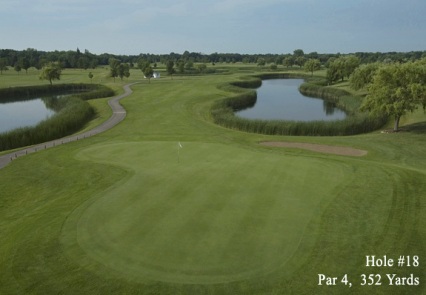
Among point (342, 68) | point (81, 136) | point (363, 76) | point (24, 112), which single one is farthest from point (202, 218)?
point (342, 68)

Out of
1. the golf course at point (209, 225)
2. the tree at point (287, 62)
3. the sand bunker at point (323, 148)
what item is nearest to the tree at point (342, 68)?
the sand bunker at point (323, 148)

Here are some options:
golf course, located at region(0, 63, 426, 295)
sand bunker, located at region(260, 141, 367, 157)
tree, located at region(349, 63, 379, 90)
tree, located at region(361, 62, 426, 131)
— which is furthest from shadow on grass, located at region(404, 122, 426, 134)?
tree, located at region(349, 63, 379, 90)

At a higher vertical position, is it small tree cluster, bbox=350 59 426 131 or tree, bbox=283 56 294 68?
tree, bbox=283 56 294 68

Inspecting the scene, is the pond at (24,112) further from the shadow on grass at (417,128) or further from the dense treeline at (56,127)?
the shadow on grass at (417,128)

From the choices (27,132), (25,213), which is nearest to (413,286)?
(25,213)

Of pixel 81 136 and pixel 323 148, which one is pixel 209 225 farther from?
pixel 81 136

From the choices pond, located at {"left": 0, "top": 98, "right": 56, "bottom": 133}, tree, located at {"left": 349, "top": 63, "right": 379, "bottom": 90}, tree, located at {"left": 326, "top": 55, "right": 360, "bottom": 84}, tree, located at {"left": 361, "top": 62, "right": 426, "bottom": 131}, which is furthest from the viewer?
tree, located at {"left": 326, "top": 55, "right": 360, "bottom": 84}

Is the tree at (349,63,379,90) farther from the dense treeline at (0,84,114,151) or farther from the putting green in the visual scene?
the putting green
